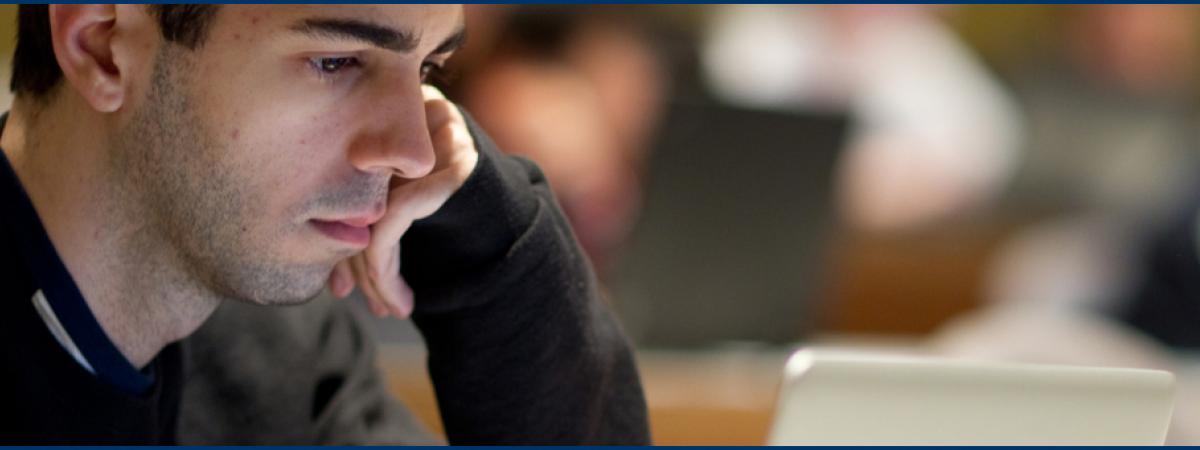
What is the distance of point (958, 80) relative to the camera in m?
3.18

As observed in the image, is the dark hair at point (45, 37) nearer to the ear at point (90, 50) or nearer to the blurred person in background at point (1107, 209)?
the ear at point (90, 50)

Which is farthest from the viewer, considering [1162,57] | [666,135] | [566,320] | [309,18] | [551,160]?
[1162,57]

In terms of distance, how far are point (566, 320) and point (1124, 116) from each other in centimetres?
258

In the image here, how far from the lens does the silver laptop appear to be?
2.38ft

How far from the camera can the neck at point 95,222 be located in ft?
2.69

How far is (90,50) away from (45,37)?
0.05 meters

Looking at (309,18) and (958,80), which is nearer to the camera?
(309,18)

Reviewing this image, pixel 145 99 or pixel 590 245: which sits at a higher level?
pixel 145 99

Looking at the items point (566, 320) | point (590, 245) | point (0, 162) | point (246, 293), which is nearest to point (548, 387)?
point (566, 320)

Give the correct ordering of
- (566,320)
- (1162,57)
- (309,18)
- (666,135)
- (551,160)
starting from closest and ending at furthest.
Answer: (309,18) < (566,320) < (551,160) < (666,135) < (1162,57)

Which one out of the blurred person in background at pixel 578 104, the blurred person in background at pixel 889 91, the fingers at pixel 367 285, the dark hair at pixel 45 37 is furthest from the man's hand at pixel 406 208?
the blurred person in background at pixel 889 91

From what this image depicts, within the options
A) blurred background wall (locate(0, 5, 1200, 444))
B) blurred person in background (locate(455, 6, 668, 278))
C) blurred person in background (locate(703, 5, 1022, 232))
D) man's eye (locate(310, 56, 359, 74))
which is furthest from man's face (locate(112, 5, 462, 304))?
blurred person in background (locate(703, 5, 1022, 232))

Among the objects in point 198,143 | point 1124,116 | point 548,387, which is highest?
point 198,143

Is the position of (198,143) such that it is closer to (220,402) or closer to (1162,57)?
(220,402)
